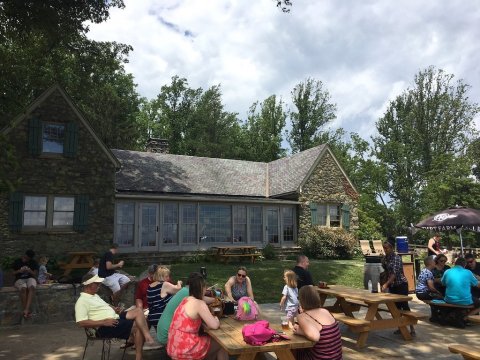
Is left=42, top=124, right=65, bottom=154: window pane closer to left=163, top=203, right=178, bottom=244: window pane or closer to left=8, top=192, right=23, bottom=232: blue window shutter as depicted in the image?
left=8, top=192, right=23, bottom=232: blue window shutter

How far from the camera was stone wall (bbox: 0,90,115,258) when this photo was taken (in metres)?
13.8

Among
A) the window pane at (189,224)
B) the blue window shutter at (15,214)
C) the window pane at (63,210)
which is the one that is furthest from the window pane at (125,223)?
the blue window shutter at (15,214)

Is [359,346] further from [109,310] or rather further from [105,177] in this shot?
[105,177]

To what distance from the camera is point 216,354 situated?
430 cm

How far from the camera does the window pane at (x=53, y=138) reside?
14637 mm

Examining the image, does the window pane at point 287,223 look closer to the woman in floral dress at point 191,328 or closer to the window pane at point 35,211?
the window pane at point 35,211

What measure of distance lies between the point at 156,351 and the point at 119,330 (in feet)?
3.25

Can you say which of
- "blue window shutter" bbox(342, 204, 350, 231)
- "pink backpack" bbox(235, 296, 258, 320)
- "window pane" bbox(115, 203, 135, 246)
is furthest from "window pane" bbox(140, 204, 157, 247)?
"pink backpack" bbox(235, 296, 258, 320)

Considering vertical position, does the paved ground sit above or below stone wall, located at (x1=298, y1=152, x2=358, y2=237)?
below

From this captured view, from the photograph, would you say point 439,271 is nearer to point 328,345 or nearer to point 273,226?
point 328,345

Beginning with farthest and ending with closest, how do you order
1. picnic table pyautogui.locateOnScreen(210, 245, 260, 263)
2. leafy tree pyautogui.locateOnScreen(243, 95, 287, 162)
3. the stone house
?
leafy tree pyautogui.locateOnScreen(243, 95, 287, 162) < picnic table pyautogui.locateOnScreen(210, 245, 260, 263) < the stone house

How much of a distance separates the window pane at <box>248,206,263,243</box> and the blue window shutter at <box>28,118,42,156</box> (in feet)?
32.7

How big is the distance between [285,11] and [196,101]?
1264 inches

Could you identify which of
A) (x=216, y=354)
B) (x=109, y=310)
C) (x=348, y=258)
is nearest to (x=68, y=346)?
(x=109, y=310)
